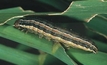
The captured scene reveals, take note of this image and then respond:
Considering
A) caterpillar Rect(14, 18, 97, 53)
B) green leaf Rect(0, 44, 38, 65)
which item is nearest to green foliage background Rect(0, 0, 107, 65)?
green leaf Rect(0, 44, 38, 65)

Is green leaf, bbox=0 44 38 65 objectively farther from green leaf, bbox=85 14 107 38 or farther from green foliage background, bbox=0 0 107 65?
green leaf, bbox=85 14 107 38

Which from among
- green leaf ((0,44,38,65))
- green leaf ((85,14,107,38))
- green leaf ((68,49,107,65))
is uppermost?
green leaf ((85,14,107,38))

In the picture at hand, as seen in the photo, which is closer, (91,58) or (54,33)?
(91,58)

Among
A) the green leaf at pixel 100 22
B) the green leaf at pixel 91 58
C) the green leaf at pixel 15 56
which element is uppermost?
the green leaf at pixel 100 22

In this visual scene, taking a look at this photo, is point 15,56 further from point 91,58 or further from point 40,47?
point 91,58

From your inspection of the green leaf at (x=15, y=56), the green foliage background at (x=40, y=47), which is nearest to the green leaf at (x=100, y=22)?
the green foliage background at (x=40, y=47)

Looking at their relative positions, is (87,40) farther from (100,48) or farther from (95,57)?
(95,57)

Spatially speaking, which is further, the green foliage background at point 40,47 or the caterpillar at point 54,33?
the caterpillar at point 54,33

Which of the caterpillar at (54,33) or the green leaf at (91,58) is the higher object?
the green leaf at (91,58)

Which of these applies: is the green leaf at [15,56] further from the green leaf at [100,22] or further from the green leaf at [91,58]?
the green leaf at [100,22]

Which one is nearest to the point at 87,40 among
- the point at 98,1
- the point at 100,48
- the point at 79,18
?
the point at 100,48

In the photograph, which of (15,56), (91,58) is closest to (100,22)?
(91,58)
